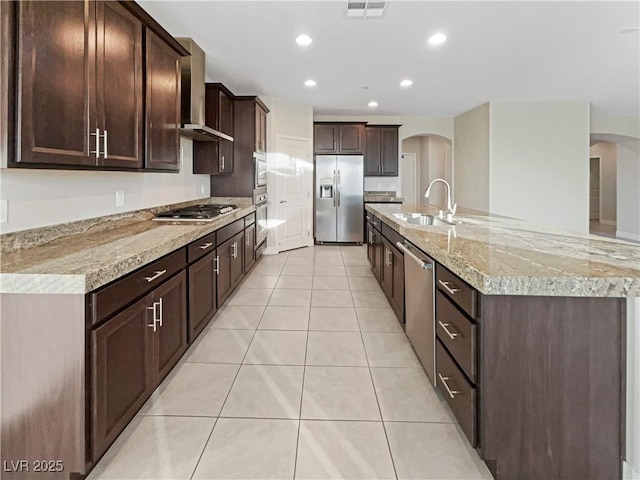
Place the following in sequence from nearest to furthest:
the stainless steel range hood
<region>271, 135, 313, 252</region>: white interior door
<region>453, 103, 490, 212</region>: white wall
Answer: the stainless steel range hood, <region>271, 135, 313, 252</region>: white interior door, <region>453, 103, 490, 212</region>: white wall

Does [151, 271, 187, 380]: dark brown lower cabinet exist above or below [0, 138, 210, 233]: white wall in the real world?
below

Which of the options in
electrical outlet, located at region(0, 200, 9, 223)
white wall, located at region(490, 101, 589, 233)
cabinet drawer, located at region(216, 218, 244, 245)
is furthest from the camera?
white wall, located at region(490, 101, 589, 233)

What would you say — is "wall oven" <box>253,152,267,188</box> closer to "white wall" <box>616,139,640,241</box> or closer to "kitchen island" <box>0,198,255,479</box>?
"kitchen island" <box>0,198,255,479</box>

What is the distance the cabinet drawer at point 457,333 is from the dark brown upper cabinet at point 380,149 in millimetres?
6499

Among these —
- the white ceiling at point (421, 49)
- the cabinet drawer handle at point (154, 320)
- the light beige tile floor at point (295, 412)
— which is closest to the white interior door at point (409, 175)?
the white ceiling at point (421, 49)

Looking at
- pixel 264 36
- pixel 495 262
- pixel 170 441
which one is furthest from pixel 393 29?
pixel 170 441

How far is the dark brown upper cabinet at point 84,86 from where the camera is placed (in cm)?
165

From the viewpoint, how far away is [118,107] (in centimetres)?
238

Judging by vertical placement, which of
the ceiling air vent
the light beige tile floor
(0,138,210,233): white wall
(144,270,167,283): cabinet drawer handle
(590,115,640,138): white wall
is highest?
(590,115,640,138): white wall

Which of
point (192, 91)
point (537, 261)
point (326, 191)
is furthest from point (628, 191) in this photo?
point (192, 91)

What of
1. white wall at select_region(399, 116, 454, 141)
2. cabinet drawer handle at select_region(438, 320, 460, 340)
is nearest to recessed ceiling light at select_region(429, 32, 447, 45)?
cabinet drawer handle at select_region(438, 320, 460, 340)

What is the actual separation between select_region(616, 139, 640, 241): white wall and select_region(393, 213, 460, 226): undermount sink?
7765 millimetres

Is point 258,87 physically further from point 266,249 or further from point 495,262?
point 495,262

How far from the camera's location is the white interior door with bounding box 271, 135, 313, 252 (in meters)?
6.84
